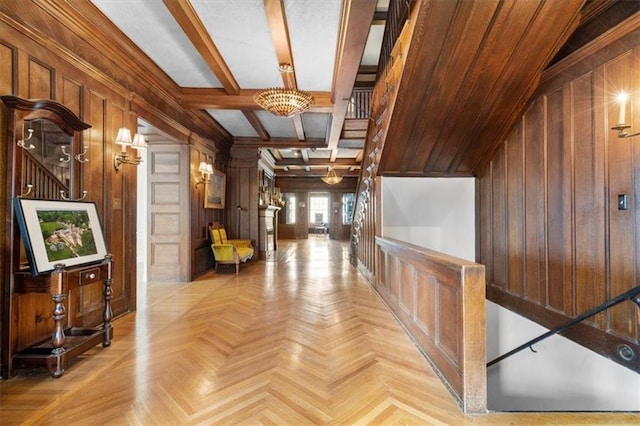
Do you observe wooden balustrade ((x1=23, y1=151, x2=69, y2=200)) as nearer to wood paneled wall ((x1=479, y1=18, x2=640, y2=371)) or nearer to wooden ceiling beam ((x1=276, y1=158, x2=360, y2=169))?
wood paneled wall ((x1=479, y1=18, x2=640, y2=371))

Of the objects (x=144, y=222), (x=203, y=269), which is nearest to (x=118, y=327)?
(x=203, y=269)

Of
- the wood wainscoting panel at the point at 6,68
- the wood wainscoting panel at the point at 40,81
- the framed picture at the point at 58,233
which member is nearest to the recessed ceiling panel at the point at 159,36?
the wood wainscoting panel at the point at 40,81

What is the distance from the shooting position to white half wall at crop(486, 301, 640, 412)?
260cm

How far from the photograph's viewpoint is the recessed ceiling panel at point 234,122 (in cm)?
569

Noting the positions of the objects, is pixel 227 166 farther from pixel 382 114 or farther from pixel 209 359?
pixel 209 359

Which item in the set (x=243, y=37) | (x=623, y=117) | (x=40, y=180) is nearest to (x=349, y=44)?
(x=243, y=37)

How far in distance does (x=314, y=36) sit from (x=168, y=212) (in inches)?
157

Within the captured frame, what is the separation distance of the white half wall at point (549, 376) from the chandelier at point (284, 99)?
3.83 meters

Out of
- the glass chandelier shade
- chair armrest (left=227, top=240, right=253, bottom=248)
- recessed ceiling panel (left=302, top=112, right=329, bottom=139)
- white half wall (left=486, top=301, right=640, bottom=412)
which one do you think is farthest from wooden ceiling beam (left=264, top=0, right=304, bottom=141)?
white half wall (left=486, top=301, right=640, bottom=412)

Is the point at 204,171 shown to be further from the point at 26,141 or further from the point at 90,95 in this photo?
the point at 26,141

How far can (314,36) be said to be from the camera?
3227 millimetres

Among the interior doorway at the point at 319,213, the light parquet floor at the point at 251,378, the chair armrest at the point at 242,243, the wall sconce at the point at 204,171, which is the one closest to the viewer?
the light parquet floor at the point at 251,378

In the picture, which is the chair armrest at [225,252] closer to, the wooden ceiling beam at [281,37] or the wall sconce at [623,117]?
the wooden ceiling beam at [281,37]

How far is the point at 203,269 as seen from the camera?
6141 mm
